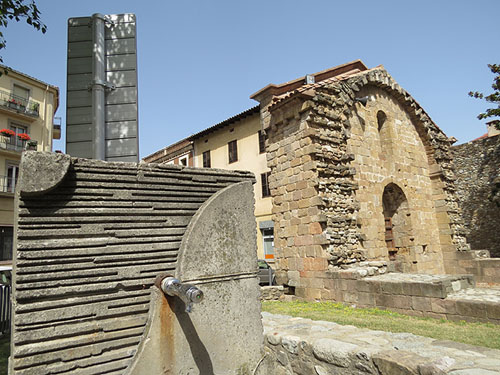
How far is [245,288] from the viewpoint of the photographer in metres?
3.33

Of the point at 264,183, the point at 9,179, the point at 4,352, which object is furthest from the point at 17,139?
the point at 4,352

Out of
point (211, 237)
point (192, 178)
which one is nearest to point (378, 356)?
point (211, 237)

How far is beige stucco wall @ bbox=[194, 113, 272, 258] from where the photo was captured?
2038cm

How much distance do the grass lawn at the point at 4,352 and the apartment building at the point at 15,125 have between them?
15462 mm

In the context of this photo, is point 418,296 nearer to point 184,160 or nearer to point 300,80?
point 300,80

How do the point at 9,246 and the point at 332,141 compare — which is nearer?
the point at 332,141

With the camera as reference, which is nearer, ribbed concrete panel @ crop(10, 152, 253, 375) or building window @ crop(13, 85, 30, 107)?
ribbed concrete panel @ crop(10, 152, 253, 375)

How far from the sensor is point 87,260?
2611 mm

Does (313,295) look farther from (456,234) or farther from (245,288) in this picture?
(456,234)

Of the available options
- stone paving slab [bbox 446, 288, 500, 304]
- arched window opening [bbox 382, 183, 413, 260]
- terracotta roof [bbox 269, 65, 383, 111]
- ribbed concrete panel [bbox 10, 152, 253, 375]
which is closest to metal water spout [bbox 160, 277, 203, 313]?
ribbed concrete panel [bbox 10, 152, 253, 375]

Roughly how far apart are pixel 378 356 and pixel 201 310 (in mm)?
1804

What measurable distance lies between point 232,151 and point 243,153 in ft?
3.43

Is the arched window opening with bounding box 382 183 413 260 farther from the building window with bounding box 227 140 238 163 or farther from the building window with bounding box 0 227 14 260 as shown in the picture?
the building window with bounding box 0 227 14 260

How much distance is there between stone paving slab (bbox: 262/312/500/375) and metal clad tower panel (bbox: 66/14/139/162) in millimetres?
2954
